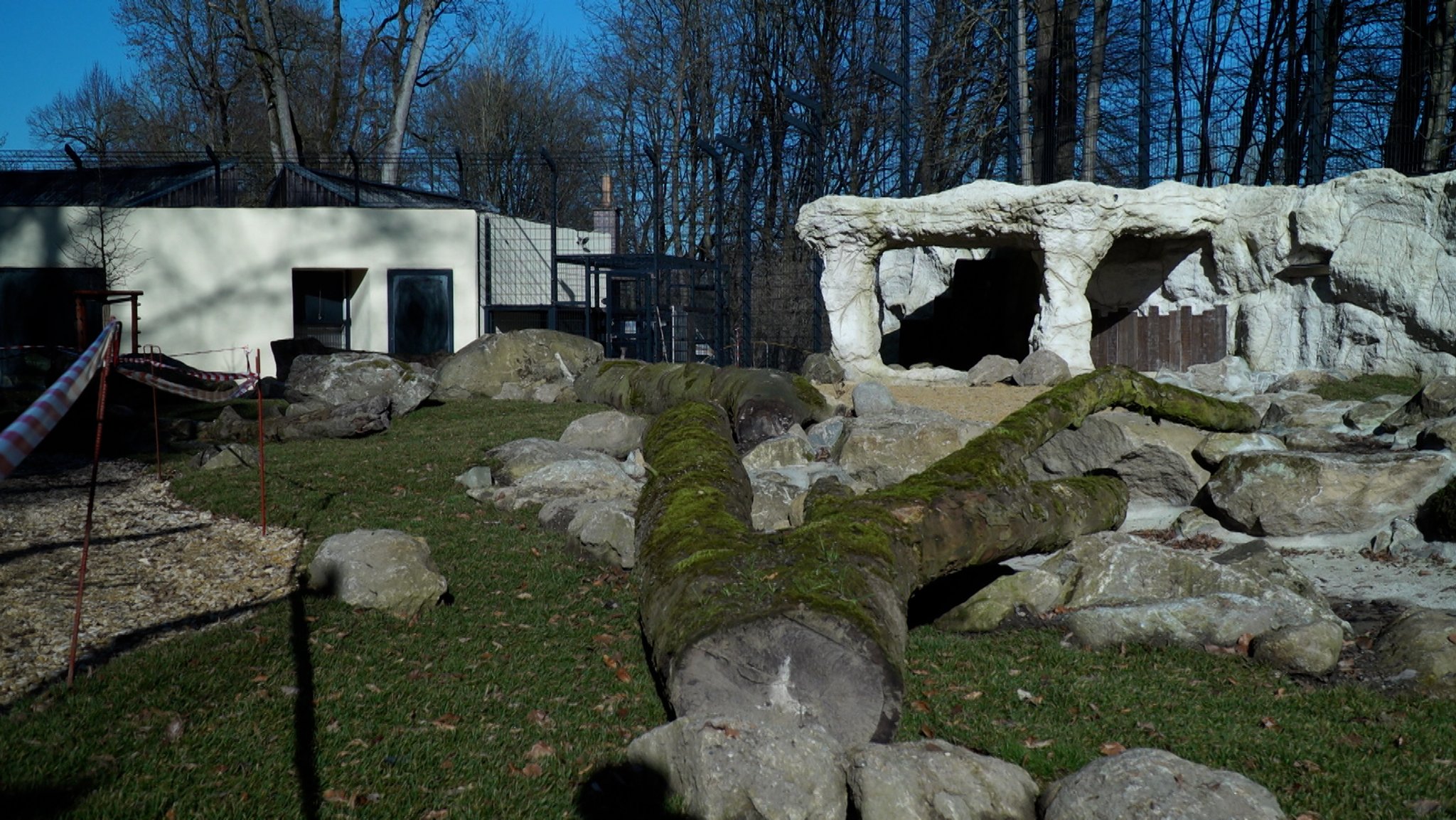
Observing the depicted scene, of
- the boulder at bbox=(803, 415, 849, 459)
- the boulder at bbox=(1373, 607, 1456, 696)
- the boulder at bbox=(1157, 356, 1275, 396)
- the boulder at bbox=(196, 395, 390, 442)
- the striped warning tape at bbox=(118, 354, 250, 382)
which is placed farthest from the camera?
the boulder at bbox=(1157, 356, 1275, 396)

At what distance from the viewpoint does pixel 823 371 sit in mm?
14555

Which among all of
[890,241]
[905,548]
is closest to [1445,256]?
[890,241]

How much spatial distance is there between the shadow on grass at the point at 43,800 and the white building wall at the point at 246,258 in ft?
56.1

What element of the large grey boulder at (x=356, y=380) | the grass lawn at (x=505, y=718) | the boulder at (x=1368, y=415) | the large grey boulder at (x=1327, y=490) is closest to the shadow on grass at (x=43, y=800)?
the grass lawn at (x=505, y=718)

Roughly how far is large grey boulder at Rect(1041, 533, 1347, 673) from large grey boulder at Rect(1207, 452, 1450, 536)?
3.04 ft

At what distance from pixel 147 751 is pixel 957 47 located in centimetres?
1786

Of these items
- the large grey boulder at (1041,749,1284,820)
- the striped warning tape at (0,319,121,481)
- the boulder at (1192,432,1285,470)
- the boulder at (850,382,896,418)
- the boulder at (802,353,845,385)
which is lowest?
the large grey boulder at (1041,749,1284,820)

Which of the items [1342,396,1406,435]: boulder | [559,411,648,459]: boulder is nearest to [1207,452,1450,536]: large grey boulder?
[1342,396,1406,435]: boulder

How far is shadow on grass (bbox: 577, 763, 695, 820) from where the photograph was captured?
3.57m

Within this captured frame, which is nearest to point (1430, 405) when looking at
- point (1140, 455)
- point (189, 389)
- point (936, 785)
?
point (1140, 455)

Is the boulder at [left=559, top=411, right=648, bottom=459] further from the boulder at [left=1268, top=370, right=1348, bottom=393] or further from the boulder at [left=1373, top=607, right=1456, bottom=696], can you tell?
the boulder at [left=1268, top=370, right=1348, bottom=393]

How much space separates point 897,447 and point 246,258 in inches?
592

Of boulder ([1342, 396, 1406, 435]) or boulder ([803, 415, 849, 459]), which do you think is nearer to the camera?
boulder ([1342, 396, 1406, 435])

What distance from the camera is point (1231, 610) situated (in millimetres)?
5375
